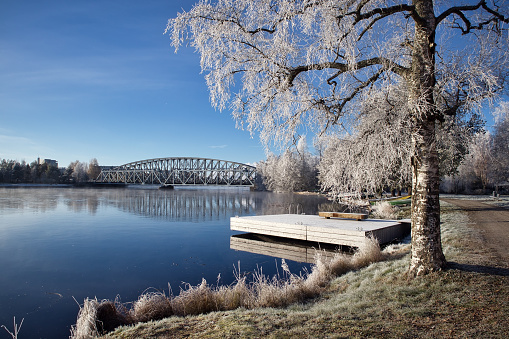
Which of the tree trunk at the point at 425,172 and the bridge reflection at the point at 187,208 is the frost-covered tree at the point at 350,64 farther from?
the bridge reflection at the point at 187,208

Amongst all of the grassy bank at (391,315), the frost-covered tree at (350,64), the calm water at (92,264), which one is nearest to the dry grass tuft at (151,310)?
the grassy bank at (391,315)

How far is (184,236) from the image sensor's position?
17203 mm

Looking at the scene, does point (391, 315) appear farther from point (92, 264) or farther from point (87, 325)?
point (92, 264)

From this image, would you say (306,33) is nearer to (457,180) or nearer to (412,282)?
(412,282)

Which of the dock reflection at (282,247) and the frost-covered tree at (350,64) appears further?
the dock reflection at (282,247)

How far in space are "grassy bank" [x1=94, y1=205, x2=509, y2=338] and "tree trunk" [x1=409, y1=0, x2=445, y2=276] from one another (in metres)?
0.34

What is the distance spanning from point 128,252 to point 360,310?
1076 cm

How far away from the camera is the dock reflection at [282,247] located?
12.2 metres

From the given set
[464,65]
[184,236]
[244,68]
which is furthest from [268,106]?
[184,236]

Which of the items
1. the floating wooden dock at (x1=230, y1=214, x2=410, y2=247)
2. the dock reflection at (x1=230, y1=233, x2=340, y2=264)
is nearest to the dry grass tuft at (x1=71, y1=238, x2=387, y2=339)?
the dock reflection at (x1=230, y1=233, x2=340, y2=264)

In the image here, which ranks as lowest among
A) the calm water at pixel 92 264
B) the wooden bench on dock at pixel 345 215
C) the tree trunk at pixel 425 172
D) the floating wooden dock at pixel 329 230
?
the calm water at pixel 92 264

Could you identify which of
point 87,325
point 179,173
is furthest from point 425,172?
point 179,173

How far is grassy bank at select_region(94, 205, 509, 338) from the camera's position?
3961mm

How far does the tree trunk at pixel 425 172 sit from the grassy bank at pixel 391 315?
13.5 inches
